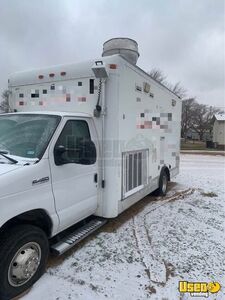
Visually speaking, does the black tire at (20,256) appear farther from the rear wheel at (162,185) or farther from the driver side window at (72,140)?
the rear wheel at (162,185)

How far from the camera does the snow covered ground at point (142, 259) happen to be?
2.81 metres

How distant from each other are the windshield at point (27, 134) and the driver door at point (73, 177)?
16cm

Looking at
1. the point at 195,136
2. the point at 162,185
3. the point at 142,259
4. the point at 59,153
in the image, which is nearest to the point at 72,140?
the point at 59,153

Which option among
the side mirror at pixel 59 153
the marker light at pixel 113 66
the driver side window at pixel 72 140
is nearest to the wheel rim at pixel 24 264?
the side mirror at pixel 59 153

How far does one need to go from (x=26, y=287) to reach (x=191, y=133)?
229 ft

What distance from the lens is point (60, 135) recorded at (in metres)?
3.21

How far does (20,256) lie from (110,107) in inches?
99.4

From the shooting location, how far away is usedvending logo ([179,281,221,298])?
2828 mm

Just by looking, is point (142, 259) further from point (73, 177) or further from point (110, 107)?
point (110, 107)

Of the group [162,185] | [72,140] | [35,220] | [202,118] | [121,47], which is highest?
[202,118]

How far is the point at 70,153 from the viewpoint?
3305mm

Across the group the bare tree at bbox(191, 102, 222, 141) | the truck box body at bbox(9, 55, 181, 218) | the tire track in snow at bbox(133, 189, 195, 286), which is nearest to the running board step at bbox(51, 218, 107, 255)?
the truck box body at bbox(9, 55, 181, 218)

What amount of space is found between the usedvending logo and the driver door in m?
1.71

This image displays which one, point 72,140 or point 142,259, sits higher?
point 72,140
